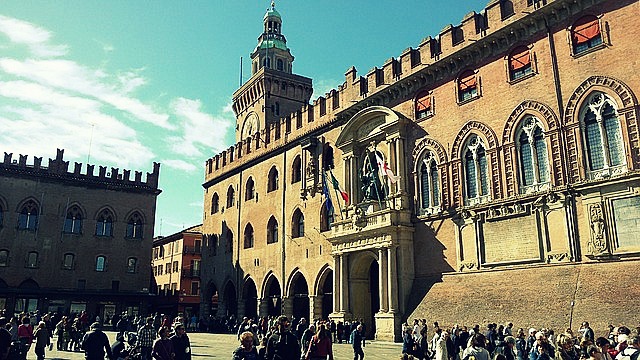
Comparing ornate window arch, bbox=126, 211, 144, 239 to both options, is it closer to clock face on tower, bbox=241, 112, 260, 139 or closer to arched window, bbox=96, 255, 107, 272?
arched window, bbox=96, 255, 107, 272

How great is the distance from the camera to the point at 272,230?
113 ft

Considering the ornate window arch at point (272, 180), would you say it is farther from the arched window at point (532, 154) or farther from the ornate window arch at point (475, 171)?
the arched window at point (532, 154)

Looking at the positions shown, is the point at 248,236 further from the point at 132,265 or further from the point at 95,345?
the point at 95,345

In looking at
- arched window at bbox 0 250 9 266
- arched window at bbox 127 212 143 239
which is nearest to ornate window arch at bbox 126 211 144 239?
arched window at bbox 127 212 143 239

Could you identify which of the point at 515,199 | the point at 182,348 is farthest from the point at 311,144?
the point at 182,348

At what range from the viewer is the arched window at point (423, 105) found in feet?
79.1

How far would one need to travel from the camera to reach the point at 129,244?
41156 millimetres

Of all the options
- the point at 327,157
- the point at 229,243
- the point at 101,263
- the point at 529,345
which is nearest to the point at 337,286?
the point at 327,157

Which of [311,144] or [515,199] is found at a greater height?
[311,144]

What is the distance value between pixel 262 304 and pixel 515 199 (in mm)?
19156

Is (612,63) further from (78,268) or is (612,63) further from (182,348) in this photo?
(78,268)

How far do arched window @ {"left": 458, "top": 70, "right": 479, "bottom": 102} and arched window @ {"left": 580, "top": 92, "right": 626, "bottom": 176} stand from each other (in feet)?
16.6

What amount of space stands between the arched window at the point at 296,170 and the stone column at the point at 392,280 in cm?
1087

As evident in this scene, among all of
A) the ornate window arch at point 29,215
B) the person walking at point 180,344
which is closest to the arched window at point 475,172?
the person walking at point 180,344
